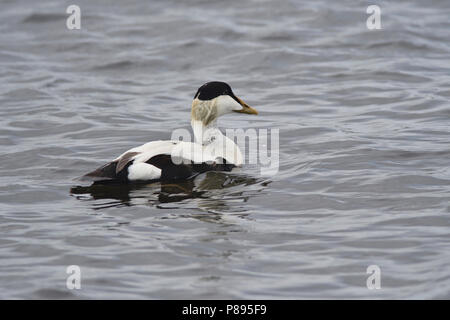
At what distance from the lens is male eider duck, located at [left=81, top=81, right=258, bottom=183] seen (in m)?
7.21

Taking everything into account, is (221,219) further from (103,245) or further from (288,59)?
(288,59)

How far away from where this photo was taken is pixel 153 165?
725 centimetres

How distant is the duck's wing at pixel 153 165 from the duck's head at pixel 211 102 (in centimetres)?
53

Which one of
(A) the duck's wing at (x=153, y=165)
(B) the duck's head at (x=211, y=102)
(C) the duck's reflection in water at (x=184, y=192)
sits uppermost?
(B) the duck's head at (x=211, y=102)

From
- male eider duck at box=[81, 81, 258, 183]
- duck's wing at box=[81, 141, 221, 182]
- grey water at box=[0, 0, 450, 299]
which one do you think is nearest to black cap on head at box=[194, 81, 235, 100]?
male eider duck at box=[81, 81, 258, 183]

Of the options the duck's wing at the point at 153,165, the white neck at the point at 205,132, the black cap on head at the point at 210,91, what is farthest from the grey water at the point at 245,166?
the black cap on head at the point at 210,91

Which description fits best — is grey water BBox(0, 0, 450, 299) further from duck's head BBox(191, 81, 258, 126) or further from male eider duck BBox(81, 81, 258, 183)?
duck's head BBox(191, 81, 258, 126)

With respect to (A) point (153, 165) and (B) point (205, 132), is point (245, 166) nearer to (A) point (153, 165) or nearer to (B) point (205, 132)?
(B) point (205, 132)

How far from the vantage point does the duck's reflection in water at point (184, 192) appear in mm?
6879

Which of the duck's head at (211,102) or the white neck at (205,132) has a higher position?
the duck's head at (211,102)

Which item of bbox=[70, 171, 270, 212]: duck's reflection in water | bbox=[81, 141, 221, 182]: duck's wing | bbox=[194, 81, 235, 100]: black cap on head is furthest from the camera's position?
bbox=[194, 81, 235, 100]: black cap on head

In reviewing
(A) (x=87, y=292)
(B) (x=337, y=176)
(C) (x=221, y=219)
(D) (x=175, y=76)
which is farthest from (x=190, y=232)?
(D) (x=175, y=76)

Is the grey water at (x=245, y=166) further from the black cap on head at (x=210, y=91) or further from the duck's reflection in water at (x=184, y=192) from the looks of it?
the black cap on head at (x=210, y=91)

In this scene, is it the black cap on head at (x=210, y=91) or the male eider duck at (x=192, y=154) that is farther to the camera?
the black cap on head at (x=210, y=91)
